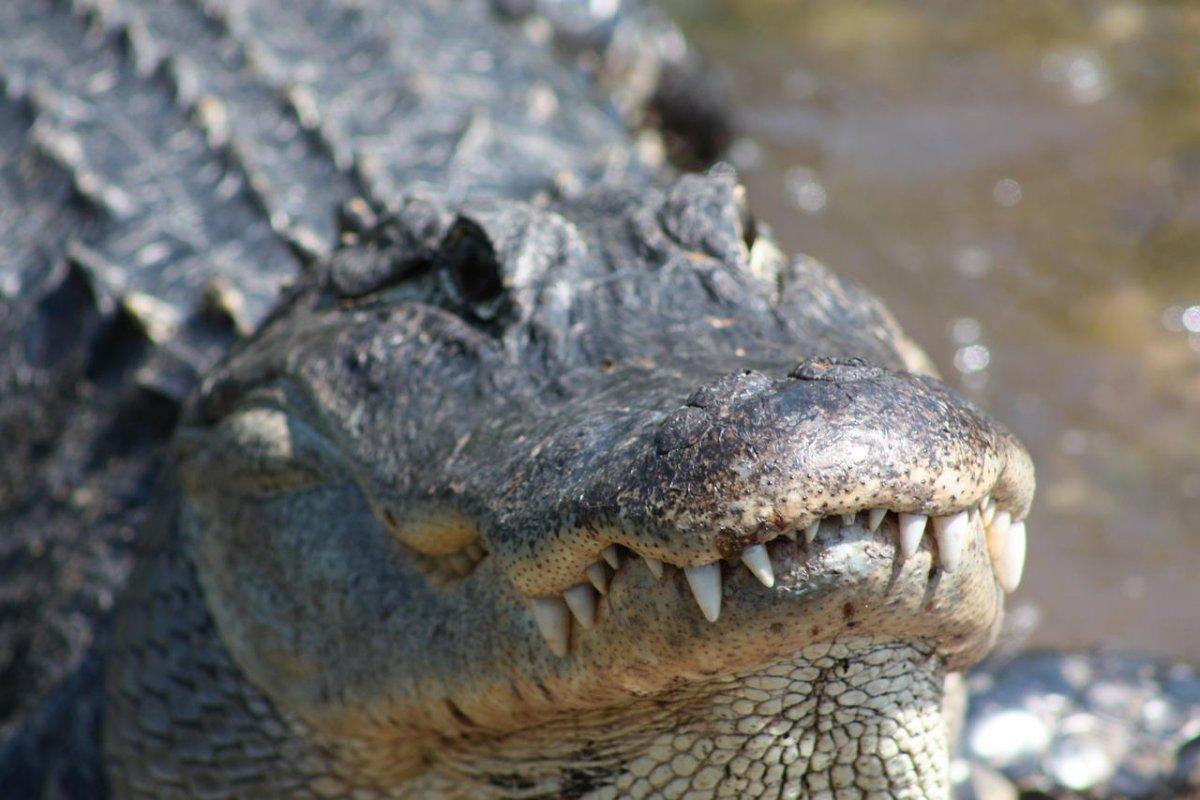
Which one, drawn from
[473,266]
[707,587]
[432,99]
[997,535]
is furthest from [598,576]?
[432,99]

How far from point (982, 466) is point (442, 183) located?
8.23 feet

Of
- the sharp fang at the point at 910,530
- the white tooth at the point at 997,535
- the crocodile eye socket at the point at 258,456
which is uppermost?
the sharp fang at the point at 910,530

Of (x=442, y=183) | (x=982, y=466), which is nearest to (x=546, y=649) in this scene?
(x=982, y=466)

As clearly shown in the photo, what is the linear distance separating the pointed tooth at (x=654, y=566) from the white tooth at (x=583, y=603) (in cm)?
15

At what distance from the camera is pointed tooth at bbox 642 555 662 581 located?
5.93 feet

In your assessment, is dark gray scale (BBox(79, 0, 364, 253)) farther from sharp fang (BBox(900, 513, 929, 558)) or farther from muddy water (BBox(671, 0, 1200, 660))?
sharp fang (BBox(900, 513, 929, 558))

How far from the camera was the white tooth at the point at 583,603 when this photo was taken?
1.94 metres

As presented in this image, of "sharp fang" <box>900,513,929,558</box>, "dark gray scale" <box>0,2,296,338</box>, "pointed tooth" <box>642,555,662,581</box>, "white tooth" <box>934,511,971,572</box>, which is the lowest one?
"dark gray scale" <box>0,2,296,338</box>

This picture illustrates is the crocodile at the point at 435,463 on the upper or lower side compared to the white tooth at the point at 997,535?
lower

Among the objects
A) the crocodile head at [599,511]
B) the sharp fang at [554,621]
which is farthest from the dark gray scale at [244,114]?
the sharp fang at [554,621]

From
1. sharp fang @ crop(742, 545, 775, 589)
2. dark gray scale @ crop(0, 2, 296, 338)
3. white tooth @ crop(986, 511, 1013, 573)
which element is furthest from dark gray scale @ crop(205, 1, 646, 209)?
sharp fang @ crop(742, 545, 775, 589)

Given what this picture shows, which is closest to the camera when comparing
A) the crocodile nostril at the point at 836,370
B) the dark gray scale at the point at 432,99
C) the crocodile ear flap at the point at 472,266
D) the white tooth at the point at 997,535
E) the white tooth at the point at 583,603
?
the crocodile nostril at the point at 836,370

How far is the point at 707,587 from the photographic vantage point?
1778 millimetres

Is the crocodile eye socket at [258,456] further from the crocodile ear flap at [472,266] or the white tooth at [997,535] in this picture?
the white tooth at [997,535]
